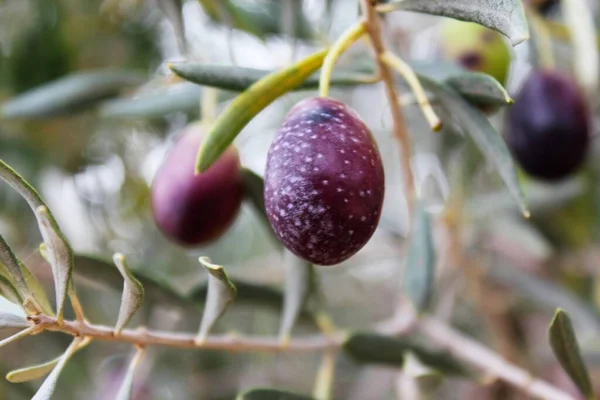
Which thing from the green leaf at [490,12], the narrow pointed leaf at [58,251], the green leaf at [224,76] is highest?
the green leaf at [490,12]

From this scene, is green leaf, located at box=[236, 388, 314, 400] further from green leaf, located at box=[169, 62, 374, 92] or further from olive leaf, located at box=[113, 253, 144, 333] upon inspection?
green leaf, located at box=[169, 62, 374, 92]

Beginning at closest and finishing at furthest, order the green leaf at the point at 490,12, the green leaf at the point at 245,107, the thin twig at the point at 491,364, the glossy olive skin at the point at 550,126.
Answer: the green leaf at the point at 490,12 → the green leaf at the point at 245,107 → the thin twig at the point at 491,364 → the glossy olive skin at the point at 550,126

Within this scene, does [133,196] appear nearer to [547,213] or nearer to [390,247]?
[390,247]

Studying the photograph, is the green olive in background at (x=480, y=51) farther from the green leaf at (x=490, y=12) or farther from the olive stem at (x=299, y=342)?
the green leaf at (x=490, y=12)

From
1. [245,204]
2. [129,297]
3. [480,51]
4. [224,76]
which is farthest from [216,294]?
[245,204]

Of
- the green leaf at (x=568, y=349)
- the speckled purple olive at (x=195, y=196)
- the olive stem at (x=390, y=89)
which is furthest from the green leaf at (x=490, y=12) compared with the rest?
the speckled purple olive at (x=195, y=196)

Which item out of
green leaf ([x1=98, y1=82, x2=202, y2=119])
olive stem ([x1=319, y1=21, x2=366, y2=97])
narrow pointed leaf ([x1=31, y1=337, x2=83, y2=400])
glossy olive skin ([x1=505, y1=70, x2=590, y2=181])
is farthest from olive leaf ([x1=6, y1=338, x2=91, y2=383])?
glossy olive skin ([x1=505, y1=70, x2=590, y2=181])

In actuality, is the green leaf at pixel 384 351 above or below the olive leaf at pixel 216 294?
below

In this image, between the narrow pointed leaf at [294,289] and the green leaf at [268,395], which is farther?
the narrow pointed leaf at [294,289]
